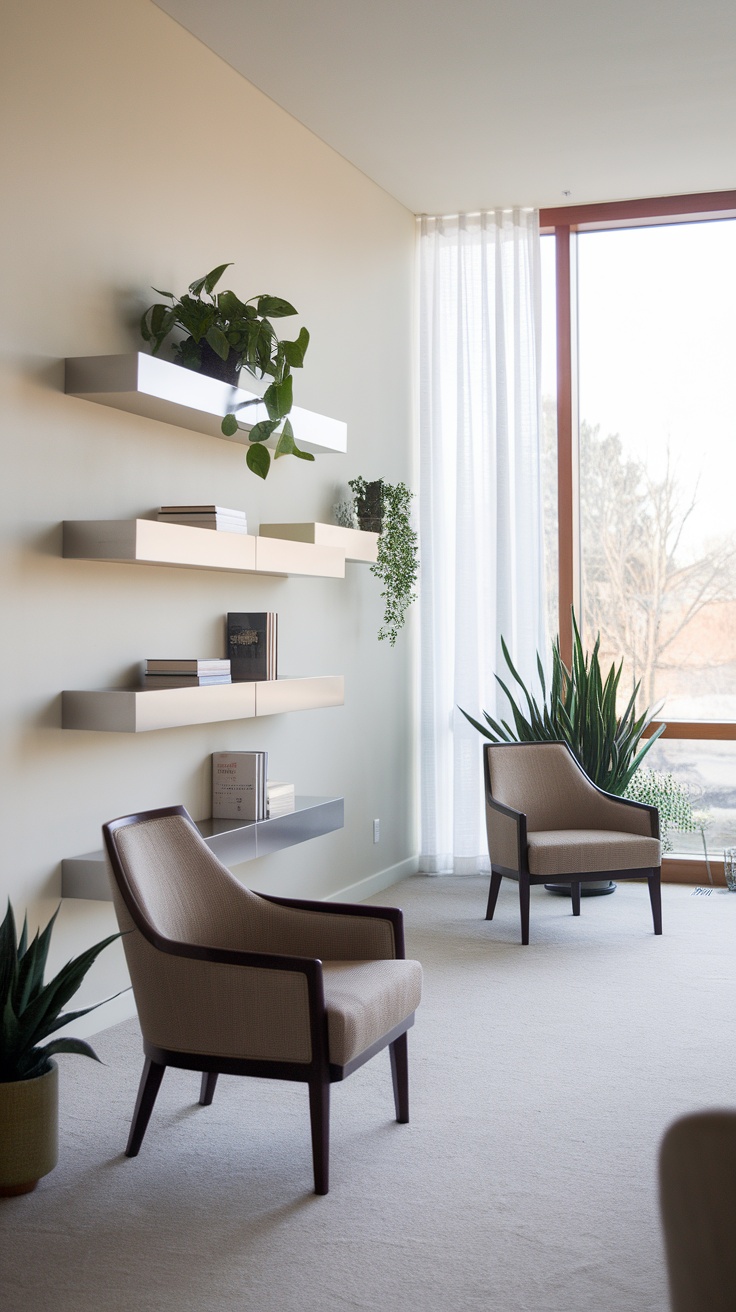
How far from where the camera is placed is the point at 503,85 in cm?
459

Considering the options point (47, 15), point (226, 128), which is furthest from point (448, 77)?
point (47, 15)

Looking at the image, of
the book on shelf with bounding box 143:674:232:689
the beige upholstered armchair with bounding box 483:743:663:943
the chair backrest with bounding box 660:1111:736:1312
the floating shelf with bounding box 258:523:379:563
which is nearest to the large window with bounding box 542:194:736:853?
the beige upholstered armchair with bounding box 483:743:663:943

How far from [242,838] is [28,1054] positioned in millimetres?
1369

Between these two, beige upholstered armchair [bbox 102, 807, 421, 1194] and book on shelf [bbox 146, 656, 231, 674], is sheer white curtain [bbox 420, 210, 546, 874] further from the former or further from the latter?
beige upholstered armchair [bbox 102, 807, 421, 1194]

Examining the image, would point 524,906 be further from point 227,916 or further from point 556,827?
point 227,916

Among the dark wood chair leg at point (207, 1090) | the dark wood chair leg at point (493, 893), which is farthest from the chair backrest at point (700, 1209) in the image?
the dark wood chair leg at point (493, 893)

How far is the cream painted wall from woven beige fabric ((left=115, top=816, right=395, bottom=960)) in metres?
0.53

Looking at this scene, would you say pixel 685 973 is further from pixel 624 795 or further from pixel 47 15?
pixel 47 15

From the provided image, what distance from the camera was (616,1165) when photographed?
8.96ft

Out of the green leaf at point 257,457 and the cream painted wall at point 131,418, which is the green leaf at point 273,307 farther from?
the green leaf at point 257,457

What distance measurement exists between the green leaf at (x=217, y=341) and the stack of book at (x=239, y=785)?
1.34m

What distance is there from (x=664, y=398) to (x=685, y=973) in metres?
2.96

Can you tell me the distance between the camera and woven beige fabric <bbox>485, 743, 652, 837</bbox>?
5.23 meters

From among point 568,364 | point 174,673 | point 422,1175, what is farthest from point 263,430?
point 568,364
